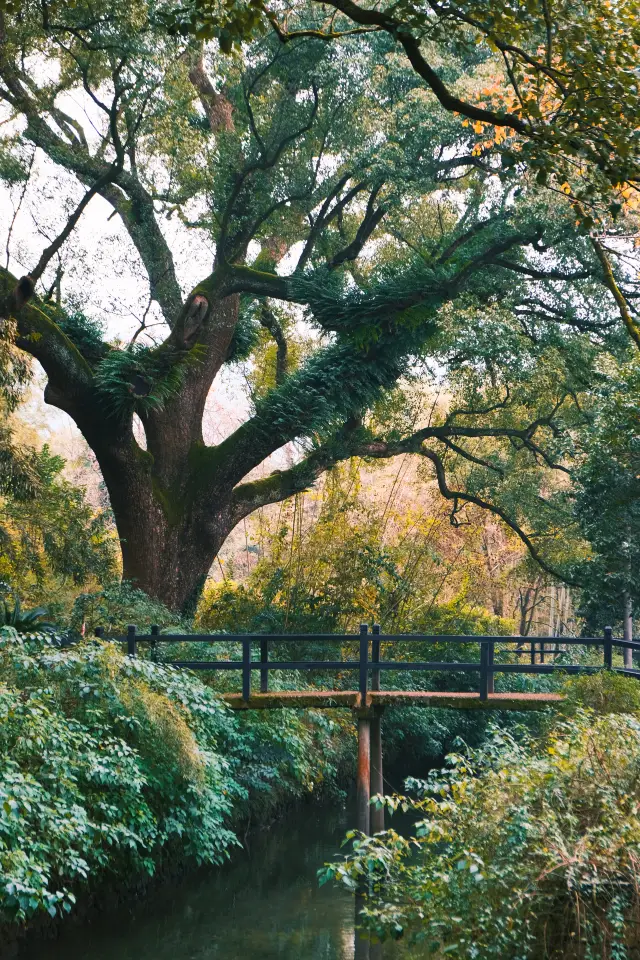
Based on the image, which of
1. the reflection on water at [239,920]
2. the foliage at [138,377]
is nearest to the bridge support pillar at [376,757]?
the reflection on water at [239,920]

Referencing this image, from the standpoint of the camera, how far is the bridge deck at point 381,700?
36.4ft

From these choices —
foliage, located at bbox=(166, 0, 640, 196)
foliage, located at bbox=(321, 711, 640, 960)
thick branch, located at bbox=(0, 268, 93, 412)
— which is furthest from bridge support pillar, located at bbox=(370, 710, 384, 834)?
foliage, located at bbox=(166, 0, 640, 196)

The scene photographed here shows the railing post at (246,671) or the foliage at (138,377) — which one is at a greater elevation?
the foliage at (138,377)

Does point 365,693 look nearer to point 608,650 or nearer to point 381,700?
point 381,700

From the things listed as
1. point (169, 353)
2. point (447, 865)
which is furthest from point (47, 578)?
point (447, 865)

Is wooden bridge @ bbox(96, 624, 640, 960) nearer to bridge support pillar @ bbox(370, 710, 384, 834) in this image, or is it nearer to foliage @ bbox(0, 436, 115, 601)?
bridge support pillar @ bbox(370, 710, 384, 834)

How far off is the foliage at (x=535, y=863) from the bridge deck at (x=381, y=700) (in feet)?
17.1

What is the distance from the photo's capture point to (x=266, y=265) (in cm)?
1620

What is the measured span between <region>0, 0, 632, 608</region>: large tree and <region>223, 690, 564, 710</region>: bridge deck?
4446mm

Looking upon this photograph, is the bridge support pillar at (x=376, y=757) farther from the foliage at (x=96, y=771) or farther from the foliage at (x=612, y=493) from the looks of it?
the foliage at (x=612, y=493)

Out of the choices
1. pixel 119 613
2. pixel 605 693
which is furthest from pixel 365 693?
pixel 119 613

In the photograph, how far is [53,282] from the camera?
1542 centimetres

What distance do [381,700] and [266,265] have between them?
26.2 feet

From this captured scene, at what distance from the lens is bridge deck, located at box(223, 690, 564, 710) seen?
11.1 metres
